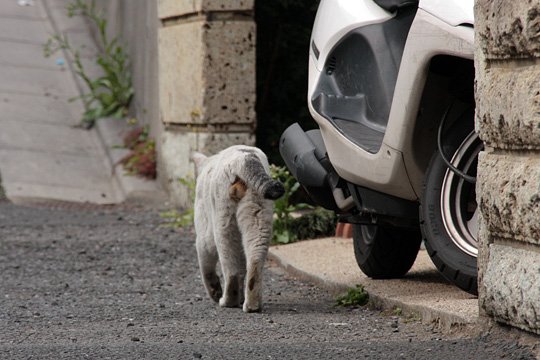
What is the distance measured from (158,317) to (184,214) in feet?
14.5

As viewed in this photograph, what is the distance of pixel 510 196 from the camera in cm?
427

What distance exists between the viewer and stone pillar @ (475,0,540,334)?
4.10 meters

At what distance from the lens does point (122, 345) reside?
15.3 ft

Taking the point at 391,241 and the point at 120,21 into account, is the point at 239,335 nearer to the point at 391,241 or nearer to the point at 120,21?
the point at 391,241

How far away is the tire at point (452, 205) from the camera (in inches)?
201

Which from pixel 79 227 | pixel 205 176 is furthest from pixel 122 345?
pixel 79 227

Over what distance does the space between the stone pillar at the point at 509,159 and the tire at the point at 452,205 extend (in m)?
0.53

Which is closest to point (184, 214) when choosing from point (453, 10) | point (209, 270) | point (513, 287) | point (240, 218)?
point (209, 270)

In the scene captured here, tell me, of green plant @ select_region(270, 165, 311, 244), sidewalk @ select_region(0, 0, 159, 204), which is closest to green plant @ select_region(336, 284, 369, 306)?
green plant @ select_region(270, 165, 311, 244)

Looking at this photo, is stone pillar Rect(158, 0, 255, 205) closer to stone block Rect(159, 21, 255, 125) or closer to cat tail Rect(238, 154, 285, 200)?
stone block Rect(159, 21, 255, 125)

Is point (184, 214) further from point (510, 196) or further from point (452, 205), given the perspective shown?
point (510, 196)

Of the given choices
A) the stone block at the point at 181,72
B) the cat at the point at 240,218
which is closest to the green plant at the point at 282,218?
the stone block at the point at 181,72

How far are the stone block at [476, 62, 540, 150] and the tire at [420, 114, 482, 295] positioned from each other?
0.59 meters

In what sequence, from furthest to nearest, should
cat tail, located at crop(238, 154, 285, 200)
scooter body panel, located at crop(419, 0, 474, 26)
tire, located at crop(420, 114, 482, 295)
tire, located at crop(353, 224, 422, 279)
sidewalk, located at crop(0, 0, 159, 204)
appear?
sidewalk, located at crop(0, 0, 159, 204) < tire, located at crop(353, 224, 422, 279) < cat tail, located at crop(238, 154, 285, 200) < tire, located at crop(420, 114, 482, 295) < scooter body panel, located at crop(419, 0, 474, 26)
